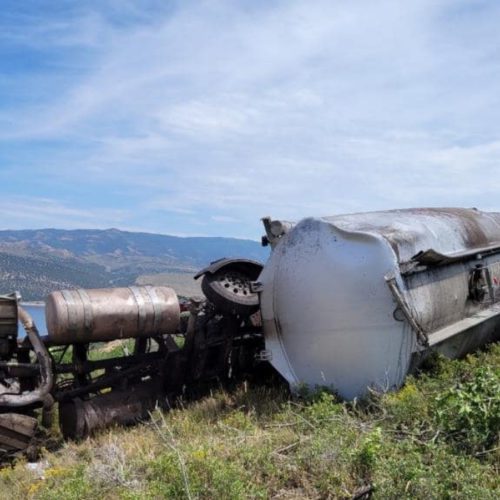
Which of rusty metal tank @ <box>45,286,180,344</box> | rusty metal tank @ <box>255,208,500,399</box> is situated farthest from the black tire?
rusty metal tank @ <box>45,286,180,344</box>

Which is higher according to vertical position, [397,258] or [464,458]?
[397,258]

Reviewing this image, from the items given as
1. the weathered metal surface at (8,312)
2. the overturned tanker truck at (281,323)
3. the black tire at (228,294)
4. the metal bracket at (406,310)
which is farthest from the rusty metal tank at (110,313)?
the metal bracket at (406,310)

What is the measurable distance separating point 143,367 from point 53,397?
1173 millimetres

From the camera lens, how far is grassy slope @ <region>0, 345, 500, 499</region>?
4449 mm

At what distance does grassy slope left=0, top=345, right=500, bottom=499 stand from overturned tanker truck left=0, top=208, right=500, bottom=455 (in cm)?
57

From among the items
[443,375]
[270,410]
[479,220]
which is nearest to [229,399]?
[270,410]

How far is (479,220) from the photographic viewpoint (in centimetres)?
967

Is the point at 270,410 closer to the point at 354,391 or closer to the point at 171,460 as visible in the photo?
the point at 354,391

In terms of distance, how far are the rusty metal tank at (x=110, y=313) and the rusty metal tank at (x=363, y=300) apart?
1.26 meters

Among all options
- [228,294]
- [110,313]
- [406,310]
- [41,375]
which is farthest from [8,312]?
[406,310]

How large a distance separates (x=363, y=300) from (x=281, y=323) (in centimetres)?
117

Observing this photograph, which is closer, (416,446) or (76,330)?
(416,446)

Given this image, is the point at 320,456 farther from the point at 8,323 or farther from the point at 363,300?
the point at 8,323

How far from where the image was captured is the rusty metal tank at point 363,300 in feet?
21.4
